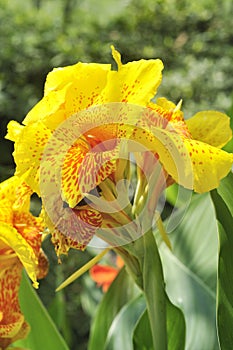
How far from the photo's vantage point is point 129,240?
0.67 meters

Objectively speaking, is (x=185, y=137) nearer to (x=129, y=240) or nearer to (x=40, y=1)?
(x=129, y=240)

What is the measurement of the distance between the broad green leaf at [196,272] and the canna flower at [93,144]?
0.63 ft

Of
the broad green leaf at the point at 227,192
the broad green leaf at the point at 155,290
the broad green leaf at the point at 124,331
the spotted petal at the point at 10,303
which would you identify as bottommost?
the broad green leaf at the point at 124,331

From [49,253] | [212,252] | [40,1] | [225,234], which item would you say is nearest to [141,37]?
[40,1]

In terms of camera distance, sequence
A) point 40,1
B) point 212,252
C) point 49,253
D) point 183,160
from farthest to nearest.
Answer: point 40,1
point 49,253
point 212,252
point 183,160

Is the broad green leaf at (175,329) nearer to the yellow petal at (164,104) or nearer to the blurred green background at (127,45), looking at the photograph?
the yellow petal at (164,104)

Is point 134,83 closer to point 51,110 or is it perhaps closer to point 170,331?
point 51,110

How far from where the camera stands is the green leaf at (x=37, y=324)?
99cm

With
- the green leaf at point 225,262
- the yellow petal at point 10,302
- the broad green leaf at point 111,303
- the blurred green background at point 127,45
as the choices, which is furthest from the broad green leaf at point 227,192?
the blurred green background at point 127,45

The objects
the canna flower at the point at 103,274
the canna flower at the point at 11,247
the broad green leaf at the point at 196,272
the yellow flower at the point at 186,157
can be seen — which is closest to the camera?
the yellow flower at the point at 186,157

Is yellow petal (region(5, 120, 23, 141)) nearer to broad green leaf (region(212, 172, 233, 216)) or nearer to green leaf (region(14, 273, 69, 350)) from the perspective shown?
broad green leaf (region(212, 172, 233, 216))

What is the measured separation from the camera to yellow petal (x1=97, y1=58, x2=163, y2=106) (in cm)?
65

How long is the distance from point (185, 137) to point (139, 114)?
0.05 meters

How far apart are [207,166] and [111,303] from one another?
24.3 inches
